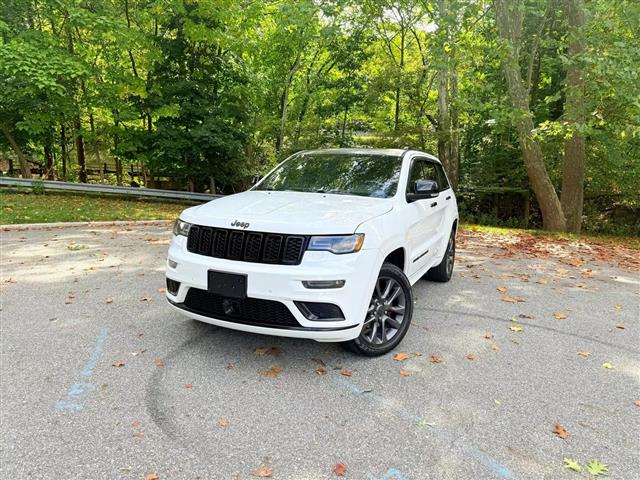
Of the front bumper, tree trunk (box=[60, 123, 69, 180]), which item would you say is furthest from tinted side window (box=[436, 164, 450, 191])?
tree trunk (box=[60, 123, 69, 180])

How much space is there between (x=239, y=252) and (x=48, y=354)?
1.81m

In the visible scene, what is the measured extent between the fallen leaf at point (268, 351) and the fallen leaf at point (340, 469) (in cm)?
136

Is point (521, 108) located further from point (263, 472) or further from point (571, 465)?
point (263, 472)

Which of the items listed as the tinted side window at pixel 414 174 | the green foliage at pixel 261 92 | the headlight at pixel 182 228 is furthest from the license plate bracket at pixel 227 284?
the green foliage at pixel 261 92

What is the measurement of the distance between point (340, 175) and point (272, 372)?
210 centimetres

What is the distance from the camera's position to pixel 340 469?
7.37 ft

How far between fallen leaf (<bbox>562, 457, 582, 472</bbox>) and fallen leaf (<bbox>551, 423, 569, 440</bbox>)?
0.72ft

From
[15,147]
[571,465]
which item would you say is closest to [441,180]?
[571,465]

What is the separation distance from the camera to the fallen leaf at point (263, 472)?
2.19 meters

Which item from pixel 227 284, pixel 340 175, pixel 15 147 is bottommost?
pixel 227 284

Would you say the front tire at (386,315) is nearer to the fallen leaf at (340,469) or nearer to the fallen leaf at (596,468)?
the fallen leaf at (340,469)

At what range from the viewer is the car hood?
121 inches

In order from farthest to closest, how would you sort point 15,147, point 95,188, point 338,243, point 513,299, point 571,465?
1. point 15,147
2. point 95,188
3. point 513,299
4. point 338,243
5. point 571,465

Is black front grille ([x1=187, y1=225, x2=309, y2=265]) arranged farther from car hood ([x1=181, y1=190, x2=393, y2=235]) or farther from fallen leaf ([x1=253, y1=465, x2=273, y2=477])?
fallen leaf ([x1=253, y1=465, x2=273, y2=477])
